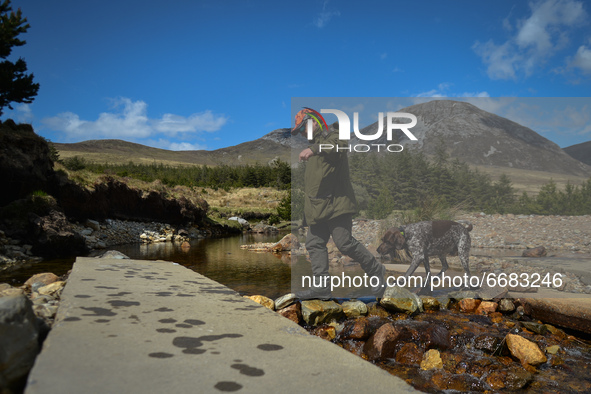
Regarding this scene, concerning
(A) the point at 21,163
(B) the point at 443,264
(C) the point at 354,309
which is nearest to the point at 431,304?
(B) the point at 443,264

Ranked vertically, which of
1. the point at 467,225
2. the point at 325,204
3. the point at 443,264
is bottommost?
the point at 443,264

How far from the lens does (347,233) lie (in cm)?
576

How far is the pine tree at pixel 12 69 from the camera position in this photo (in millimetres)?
16672

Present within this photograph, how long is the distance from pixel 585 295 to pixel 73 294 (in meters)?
7.44

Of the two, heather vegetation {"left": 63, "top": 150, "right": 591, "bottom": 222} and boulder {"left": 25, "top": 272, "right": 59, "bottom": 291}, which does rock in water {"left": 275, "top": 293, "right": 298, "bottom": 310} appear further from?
boulder {"left": 25, "top": 272, "right": 59, "bottom": 291}

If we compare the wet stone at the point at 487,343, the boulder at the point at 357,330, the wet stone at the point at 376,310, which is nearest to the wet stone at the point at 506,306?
the wet stone at the point at 487,343

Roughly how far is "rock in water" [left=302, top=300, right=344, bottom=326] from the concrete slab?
219 centimetres

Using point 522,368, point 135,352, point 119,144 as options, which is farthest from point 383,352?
point 119,144

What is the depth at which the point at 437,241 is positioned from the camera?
20.4 feet

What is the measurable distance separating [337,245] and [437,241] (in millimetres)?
1973

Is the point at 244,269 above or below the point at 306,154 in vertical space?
below

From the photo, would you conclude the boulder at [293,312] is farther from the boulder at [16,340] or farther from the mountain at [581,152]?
the mountain at [581,152]

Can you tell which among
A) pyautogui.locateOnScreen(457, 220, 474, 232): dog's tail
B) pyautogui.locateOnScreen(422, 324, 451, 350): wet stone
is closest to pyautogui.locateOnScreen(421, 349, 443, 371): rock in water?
pyautogui.locateOnScreen(422, 324, 451, 350): wet stone

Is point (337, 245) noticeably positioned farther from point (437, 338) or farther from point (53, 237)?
point (53, 237)
